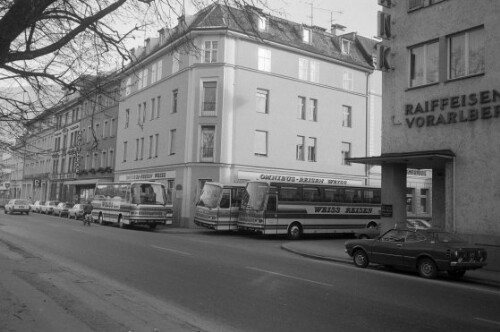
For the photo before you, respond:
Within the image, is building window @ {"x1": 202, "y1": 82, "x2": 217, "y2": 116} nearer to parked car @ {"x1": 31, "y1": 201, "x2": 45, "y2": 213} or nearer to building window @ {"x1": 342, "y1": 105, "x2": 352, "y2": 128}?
building window @ {"x1": 342, "y1": 105, "x2": 352, "y2": 128}

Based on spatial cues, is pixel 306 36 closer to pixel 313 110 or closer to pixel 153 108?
pixel 313 110

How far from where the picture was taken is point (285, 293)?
31.5ft

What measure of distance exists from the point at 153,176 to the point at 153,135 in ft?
12.2

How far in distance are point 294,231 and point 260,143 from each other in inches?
452

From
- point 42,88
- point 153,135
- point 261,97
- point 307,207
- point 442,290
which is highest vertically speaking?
point 261,97

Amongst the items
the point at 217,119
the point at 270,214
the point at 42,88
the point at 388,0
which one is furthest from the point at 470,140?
the point at 217,119

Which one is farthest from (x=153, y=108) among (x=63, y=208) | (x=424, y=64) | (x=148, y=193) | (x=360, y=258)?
(x=360, y=258)

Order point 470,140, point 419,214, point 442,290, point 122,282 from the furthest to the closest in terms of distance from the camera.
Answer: point 419,214 → point 470,140 → point 442,290 → point 122,282

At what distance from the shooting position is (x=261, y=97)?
37.2 meters

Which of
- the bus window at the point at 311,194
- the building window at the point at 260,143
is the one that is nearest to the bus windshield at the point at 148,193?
the building window at the point at 260,143

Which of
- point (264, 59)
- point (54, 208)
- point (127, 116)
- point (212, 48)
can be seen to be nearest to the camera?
point (212, 48)

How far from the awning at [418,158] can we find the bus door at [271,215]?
762 cm

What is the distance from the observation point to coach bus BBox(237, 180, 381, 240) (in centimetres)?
2595

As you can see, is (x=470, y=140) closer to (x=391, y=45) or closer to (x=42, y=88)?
(x=391, y=45)
